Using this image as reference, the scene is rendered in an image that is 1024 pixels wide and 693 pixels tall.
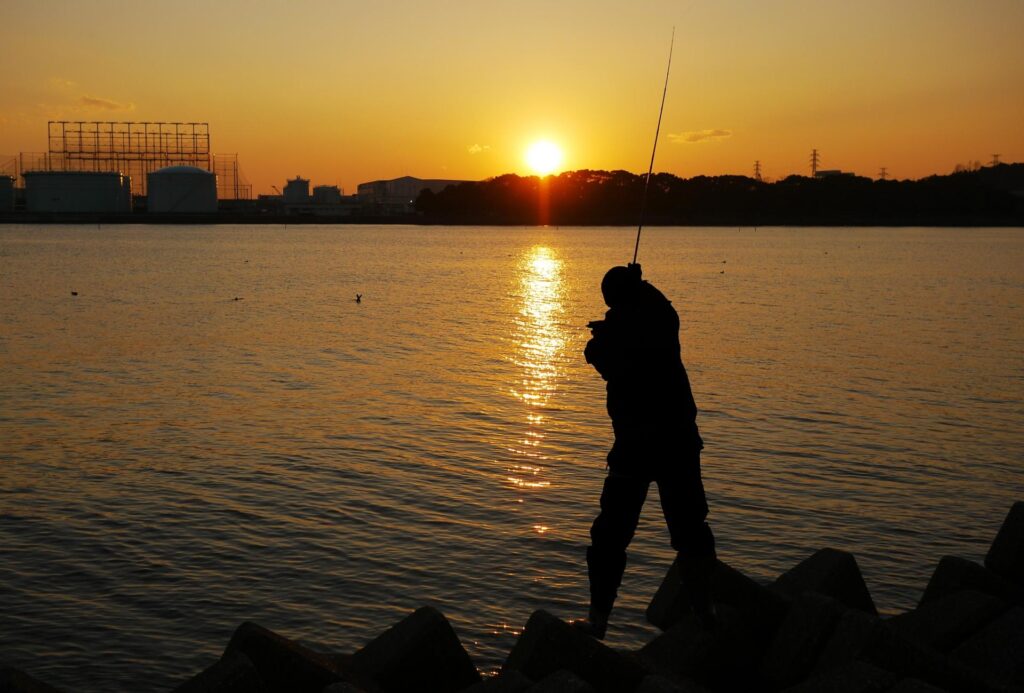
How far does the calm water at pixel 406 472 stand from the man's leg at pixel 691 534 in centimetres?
213

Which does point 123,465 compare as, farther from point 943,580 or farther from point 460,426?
point 943,580

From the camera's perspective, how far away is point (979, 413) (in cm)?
1797

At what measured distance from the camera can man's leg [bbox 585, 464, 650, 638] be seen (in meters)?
6.09

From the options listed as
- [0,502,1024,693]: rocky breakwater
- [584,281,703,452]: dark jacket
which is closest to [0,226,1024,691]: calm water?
[0,502,1024,693]: rocky breakwater

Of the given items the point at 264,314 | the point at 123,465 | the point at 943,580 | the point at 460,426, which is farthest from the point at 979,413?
the point at 264,314

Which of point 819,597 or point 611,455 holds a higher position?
point 611,455

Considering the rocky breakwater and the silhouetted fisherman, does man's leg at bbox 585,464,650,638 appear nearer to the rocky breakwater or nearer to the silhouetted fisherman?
the silhouetted fisherman

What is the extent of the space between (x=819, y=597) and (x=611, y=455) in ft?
4.37

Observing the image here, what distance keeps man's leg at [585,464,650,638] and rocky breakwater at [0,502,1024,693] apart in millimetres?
395

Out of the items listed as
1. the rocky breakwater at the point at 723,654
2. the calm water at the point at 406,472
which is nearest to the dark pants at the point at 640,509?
the rocky breakwater at the point at 723,654

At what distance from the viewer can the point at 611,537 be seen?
6152 mm

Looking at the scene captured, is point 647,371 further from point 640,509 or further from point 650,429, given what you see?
point 640,509

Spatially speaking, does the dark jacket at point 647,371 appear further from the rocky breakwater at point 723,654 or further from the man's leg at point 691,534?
the rocky breakwater at point 723,654

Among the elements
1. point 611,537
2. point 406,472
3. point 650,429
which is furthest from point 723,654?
point 406,472
